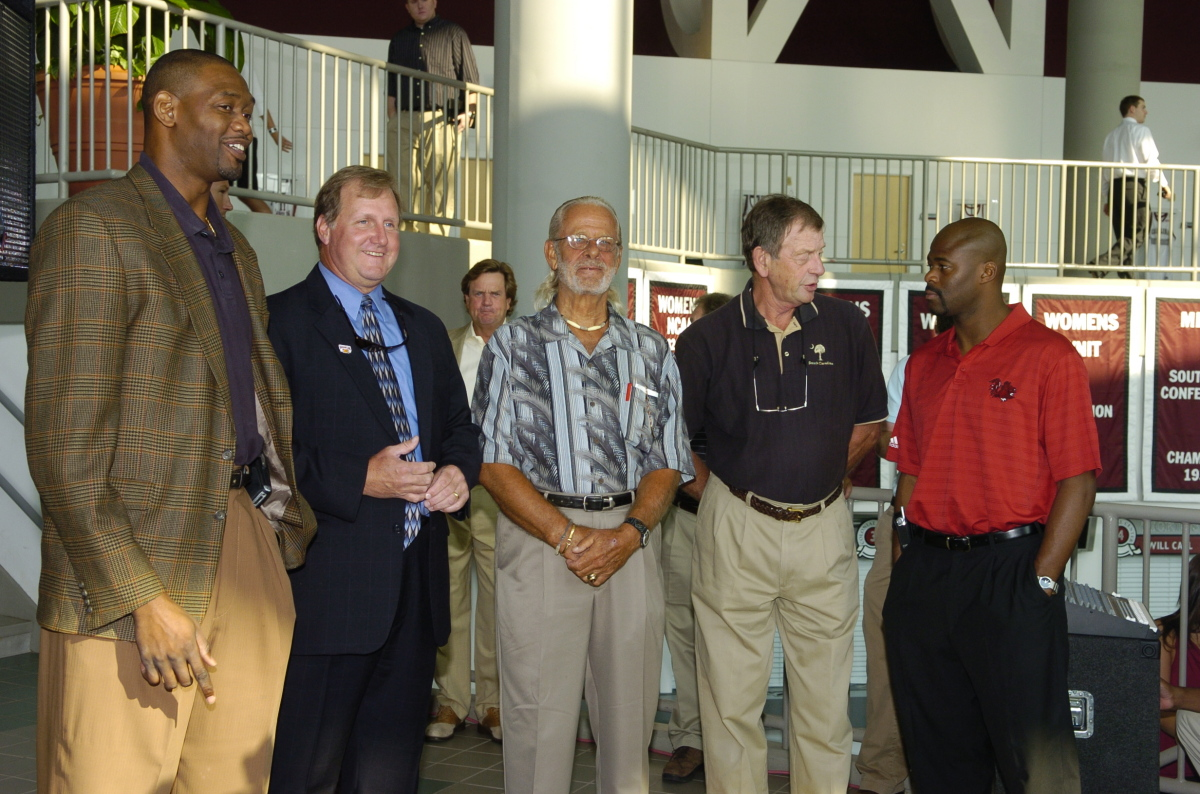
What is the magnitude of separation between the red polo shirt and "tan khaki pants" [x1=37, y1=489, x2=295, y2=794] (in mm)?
1846

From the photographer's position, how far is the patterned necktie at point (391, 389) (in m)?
2.86

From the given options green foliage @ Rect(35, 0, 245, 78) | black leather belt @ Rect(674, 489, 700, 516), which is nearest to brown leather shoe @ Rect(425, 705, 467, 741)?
black leather belt @ Rect(674, 489, 700, 516)

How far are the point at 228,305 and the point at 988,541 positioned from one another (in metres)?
2.12

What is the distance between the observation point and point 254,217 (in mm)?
7051

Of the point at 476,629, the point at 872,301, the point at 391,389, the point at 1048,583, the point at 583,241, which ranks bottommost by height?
the point at 476,629

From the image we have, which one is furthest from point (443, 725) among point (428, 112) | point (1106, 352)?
point (1106, 352)

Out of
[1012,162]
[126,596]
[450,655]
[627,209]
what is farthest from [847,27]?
[126,596]

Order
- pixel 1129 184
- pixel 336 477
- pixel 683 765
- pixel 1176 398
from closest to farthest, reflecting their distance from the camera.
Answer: pixel 336 477 → pixel 683 765 → pixel 1176 398 → pixel 1129 184

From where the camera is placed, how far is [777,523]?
11.4 ft

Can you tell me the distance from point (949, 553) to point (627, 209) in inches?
138

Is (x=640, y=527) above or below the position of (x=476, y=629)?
above

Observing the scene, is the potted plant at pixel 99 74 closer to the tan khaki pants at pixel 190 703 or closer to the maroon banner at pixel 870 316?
the tan khaki pants at pixel 190 703

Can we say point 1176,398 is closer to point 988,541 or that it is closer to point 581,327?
point 988,541

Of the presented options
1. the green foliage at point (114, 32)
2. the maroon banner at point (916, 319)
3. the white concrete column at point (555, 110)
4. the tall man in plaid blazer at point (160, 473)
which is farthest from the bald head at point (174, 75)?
the maroon banner at point (916, 319)
